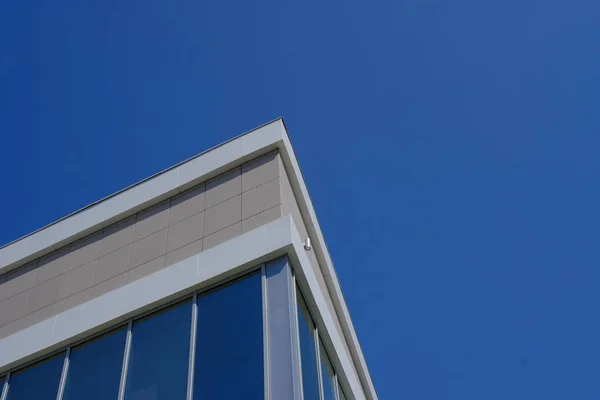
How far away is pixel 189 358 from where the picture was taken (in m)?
8.63

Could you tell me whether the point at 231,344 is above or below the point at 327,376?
below

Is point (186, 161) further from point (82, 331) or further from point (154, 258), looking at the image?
point (82, 331)

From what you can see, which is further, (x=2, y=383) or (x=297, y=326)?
(x=2, y=383)

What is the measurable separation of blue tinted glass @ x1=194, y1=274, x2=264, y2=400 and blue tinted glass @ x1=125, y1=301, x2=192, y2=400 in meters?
0.22

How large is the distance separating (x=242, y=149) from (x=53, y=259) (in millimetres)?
3636

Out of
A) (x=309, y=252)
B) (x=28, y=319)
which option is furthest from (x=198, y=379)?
(x=28, y=319)

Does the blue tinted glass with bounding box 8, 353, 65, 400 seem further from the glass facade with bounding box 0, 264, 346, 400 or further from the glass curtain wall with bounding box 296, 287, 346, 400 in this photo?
the glass curtain wall with bounding box 296, 287, 346, 400

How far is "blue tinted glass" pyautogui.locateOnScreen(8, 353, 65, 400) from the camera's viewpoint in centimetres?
966

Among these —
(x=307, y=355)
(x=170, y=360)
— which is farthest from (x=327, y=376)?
(x=170, y=360)

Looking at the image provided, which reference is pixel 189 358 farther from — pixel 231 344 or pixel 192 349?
→ pixel 231 344

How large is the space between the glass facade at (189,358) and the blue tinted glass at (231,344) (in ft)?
0.04

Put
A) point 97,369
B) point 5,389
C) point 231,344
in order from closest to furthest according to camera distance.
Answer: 1. point 231,344
2. point 97,369
3. point 5,389

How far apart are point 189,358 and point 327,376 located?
242 cm

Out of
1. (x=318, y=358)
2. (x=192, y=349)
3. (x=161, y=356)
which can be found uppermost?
(x=318, y=358)
